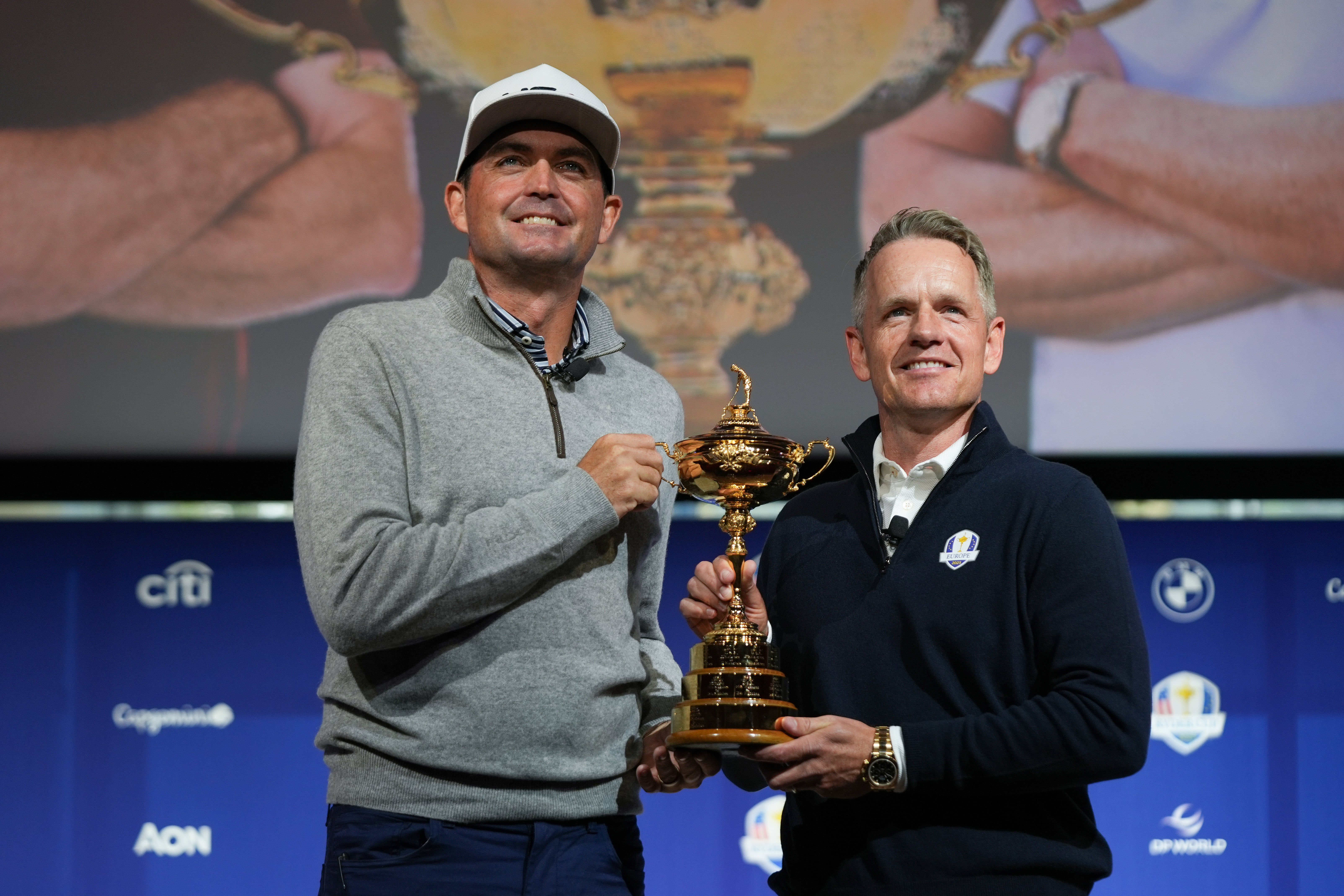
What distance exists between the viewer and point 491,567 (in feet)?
5.32

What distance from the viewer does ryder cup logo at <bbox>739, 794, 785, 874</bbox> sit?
137 inches

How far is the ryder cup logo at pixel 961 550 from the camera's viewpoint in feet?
5.67

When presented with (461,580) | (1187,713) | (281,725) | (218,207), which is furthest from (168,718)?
(1187,713)

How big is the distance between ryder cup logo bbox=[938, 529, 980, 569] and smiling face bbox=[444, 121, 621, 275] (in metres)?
0.69

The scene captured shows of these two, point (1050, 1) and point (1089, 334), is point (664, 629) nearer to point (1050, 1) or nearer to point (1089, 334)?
point (1089, 334)

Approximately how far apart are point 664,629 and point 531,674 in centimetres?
189

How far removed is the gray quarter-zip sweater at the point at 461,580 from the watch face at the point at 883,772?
375 mm

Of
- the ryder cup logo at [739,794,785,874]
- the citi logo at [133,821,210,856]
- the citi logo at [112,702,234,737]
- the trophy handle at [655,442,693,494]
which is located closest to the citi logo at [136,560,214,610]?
the citi logo at [112,702,234,737]

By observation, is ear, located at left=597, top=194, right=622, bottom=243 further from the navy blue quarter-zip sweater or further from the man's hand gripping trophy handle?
the navy blue quarter-zip sweater

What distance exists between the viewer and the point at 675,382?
3.49m

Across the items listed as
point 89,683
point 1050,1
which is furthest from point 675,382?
point 89,683

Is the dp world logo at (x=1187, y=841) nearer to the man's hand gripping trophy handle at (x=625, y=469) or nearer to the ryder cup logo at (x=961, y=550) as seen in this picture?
the ryder cup logo at (x=961, y=550)

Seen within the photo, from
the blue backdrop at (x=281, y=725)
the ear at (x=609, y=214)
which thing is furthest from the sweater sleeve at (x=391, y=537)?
the blue backdrop at (x=281, y=725)

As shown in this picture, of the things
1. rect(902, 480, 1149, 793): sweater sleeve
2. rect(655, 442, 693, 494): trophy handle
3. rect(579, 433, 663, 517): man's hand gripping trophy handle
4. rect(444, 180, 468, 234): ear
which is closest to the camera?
rect(902, 480, 1149, 793): sweater sleeve
